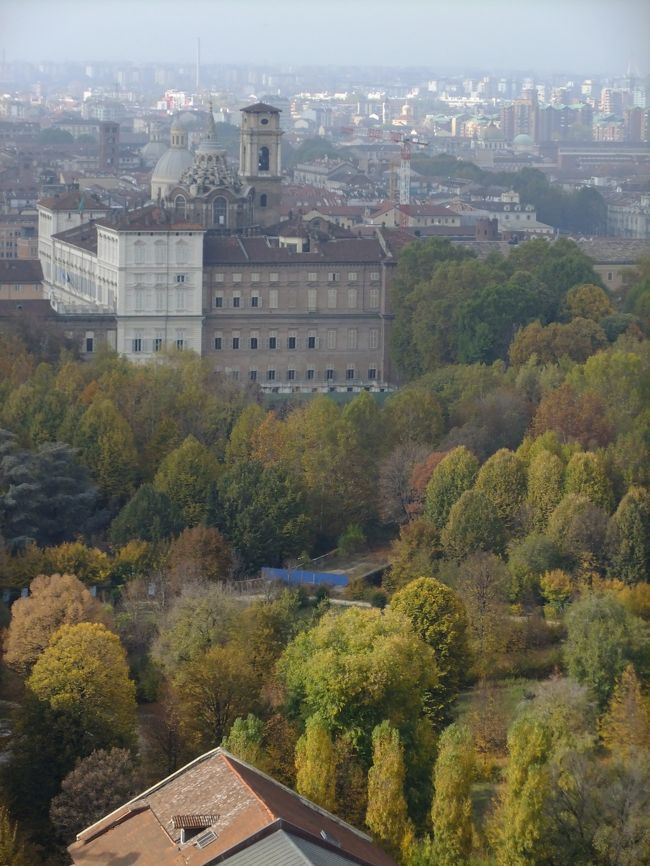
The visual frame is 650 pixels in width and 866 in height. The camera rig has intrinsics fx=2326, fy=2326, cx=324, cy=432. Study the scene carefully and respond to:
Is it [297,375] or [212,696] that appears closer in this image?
[212,696]

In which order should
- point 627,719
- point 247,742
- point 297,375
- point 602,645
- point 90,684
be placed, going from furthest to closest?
point 297,375 → point 602,645 → point 627,719 → point 90,684 → point 247,742

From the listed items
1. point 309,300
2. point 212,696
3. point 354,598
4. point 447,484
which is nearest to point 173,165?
point 309,300

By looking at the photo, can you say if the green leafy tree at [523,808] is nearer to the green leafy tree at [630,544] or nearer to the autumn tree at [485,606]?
the autumn tree at [485,606]

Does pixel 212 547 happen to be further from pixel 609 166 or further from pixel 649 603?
pixel 609 166

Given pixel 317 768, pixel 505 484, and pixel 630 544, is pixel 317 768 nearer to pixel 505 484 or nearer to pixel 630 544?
pixel 630 544

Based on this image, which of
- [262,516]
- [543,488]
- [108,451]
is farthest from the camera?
[108,451]

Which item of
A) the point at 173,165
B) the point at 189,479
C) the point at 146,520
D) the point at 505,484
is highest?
the point at 173,165

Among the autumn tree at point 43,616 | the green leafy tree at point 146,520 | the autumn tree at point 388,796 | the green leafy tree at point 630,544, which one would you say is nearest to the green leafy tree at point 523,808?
the autumn tree at point 388,796
